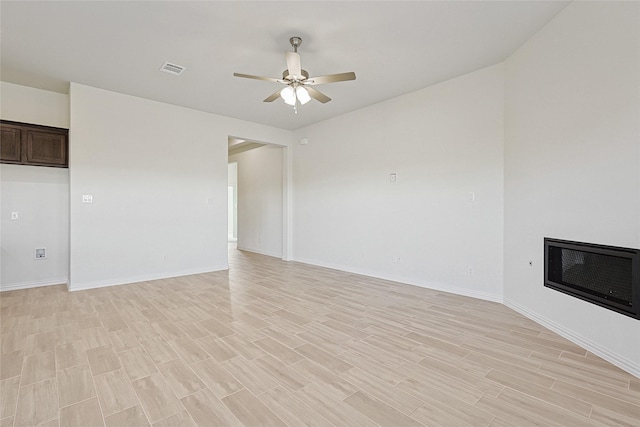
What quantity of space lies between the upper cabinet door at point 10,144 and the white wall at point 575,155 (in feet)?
21.9

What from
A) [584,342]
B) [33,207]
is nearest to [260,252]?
[33,207]

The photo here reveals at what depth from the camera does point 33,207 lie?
4.61m

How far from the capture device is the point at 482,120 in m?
3.96

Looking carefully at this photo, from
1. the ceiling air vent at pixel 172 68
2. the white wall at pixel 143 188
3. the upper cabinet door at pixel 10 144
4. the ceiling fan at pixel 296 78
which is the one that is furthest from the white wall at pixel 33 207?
the ceiling fan at pixel 296 78

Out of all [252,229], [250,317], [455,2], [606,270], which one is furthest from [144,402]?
[252,229]

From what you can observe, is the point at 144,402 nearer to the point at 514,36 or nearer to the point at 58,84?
the point at 514,36

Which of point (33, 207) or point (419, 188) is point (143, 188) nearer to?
point (33, 207)

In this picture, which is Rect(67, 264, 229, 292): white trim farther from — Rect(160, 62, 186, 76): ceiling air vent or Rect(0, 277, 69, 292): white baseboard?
Rect(160, 62, 186, 76): ceiling air vent

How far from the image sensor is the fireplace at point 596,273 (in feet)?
7.04

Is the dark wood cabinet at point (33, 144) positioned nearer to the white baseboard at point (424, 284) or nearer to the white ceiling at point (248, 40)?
the white ceiling at point (248, 40)

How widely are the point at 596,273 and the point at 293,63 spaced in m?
3.34

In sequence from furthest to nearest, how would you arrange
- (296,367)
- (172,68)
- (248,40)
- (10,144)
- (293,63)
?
1. (10,144)
2. (172,68)
3. (248,40)
4. (293,63)
5. (296,367)

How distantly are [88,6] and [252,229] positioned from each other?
20.8 ft

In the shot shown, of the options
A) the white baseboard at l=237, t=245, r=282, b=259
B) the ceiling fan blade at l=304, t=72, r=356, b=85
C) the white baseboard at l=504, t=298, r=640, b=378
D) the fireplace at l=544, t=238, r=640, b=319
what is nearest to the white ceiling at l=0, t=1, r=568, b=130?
the ceiling fan blade at l=304, t=72, r=356, b=85
